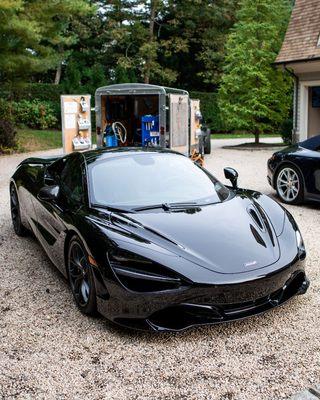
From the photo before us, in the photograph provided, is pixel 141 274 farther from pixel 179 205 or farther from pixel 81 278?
pixel 179 205

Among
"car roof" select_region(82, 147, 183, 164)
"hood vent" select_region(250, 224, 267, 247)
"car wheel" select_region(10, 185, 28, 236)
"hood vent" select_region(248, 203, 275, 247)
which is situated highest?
"car roof" select_region(82, 147, 183, 164)

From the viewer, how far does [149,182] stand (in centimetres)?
469

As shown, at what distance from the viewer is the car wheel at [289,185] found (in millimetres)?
8195

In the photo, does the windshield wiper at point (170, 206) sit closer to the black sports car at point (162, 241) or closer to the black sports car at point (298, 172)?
the black sports car at point (162, 241)

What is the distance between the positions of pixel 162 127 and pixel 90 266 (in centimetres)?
904

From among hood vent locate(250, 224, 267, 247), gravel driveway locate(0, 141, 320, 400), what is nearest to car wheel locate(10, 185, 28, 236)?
gravel driveway locate(0, 141, 320, 400)

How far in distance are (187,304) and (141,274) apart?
38 centimetres

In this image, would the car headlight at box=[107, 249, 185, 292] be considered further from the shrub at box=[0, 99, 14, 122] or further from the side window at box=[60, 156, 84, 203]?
the shrub at box=[0, 99, 14, 122]

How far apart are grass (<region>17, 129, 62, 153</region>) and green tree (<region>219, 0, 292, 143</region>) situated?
7424mm

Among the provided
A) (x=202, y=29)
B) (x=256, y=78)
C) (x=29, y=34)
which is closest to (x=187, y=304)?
(x=29, y=34)

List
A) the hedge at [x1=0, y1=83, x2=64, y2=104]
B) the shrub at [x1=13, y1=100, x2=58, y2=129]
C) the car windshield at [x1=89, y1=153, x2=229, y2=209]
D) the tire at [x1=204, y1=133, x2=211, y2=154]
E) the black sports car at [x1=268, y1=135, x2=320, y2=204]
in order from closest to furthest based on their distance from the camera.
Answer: the car windshield at [x1=89, y1=153, x2=229, y2=209] < the black sports car at [x1=268, y1=135, x2=320, y2=204] < the tire at [x1=204, y1=133, x2=211, y2=154] < the shrub at [x1=13, y1=100, x2=58, y2=129] < the hedge at [x1=0, y1=83, x2=64, y2=104]

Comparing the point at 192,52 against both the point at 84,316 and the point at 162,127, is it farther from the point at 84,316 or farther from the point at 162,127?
the point at 84,316

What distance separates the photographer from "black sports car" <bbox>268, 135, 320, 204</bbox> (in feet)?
25.8

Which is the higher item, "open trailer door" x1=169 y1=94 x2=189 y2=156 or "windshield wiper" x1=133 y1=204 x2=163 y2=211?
"open trailer door" x1=169 y1=94 x2=189 y2=156
